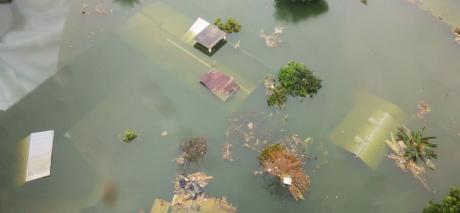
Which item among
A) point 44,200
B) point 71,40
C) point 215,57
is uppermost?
point 215,57

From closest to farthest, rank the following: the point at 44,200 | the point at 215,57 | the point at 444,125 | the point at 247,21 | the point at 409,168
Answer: the point at 44,200 < the point at 409,168 < the point at 444,125 < the point at 215,57 < the point at 247,21

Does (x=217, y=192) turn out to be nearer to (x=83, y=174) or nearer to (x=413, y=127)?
(x=83, y=174)

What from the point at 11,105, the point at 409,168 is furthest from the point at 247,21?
the point at 11,105

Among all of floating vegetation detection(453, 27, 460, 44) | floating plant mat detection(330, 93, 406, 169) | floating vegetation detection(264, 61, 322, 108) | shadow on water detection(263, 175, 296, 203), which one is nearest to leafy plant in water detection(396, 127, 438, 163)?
floating plant mat detection(330, 93, 406, 169)

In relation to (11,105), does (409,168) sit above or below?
above

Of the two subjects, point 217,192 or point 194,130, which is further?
point 194,130

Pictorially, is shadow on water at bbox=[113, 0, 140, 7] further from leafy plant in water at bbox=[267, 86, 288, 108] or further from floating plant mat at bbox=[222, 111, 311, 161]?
leafy plant in water at bbox=[267, 86, 288, 108]
